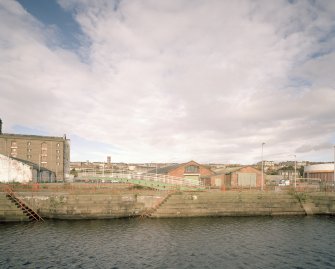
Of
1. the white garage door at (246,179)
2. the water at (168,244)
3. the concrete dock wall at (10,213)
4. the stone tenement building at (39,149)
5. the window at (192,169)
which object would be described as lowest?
the water at (168,244)

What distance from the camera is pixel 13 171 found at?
64.6 m

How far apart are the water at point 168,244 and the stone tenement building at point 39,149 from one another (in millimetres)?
61488

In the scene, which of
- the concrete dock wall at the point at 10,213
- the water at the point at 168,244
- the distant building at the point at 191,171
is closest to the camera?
the water at the point at 168,244

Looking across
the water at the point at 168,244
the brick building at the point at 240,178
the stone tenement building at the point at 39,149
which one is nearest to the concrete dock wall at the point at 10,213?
the water at the point at 168,244

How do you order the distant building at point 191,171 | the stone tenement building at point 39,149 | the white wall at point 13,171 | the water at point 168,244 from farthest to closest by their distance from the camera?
the stone tenement building at point 39,149
the distant building at point 191,171
the white wall at point 13,171
the water at point 168,244

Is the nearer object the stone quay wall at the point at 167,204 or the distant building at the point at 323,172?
the stone quay wall at the point at 167,204

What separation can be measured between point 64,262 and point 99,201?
1952 cm

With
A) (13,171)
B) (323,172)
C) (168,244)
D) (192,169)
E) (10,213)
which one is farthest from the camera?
(323,172)

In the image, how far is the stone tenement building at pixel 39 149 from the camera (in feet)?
311

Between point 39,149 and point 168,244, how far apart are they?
80756 mm

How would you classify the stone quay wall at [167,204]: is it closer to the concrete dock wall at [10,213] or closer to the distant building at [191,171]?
the concrete dock wall at [10,213]

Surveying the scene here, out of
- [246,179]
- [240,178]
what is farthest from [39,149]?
[246,179]

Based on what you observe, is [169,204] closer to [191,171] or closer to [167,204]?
[167,204]

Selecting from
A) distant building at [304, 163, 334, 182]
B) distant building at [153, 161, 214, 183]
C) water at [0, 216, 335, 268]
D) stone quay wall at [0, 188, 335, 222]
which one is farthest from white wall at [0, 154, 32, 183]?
distant building at [304, 163, 334, 182]
